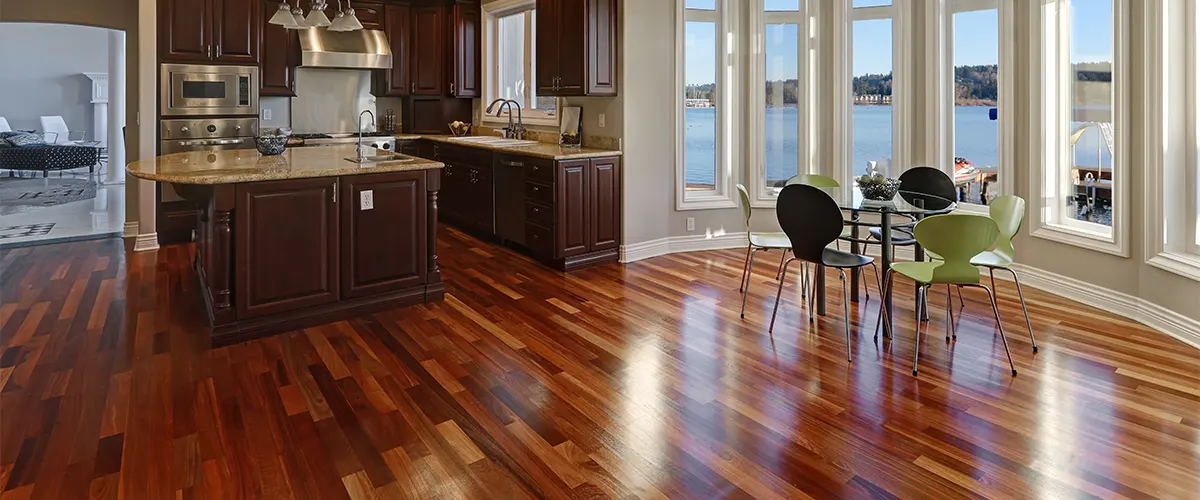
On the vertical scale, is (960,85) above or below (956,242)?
above

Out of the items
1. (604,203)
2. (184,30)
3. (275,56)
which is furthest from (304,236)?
(275,56)

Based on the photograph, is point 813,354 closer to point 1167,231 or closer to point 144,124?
point 1167,231

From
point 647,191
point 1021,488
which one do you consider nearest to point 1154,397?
point 1021,488

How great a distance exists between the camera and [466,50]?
7535mm

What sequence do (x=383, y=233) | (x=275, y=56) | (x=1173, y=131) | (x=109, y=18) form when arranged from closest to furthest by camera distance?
(x=1173, y=131) < (x=383, y=233) < (x=109, y=18) < (x=275, y=56)

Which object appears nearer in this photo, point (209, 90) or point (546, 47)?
point (546, 47)

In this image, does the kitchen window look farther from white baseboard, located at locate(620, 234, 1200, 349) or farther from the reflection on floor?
the reflection on floor

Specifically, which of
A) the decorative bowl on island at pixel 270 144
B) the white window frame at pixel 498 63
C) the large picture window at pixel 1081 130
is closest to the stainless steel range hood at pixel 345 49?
the white window frame at pixel 498 63

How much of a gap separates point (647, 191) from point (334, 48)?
353cm

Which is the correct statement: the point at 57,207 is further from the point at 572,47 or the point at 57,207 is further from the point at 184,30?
the point at 572,47

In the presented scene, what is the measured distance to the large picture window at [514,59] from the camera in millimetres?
6785

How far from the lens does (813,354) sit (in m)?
3.41

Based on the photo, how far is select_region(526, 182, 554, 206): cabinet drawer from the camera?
5234mm

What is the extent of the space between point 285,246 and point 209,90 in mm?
3261
